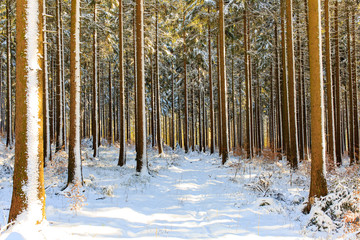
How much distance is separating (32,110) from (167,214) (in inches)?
167

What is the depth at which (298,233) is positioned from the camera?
5117mm

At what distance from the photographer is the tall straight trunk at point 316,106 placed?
619cm

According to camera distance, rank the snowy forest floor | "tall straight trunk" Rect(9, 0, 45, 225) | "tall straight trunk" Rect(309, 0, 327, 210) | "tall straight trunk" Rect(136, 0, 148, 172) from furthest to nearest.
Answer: "tall straight trunk" Rect(136, 0, 148, 172), "tall straight trunk" Rect(309, 0, 327, 210), the snowy forest floor, "tall straight trunk" Rect(9, 0, 45, 225)

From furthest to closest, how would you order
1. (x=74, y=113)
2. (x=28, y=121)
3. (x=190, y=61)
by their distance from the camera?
(x=190, y=61) < (x=74, y=113) < (x=28, y=121)

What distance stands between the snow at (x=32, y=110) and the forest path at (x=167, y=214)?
0.93m

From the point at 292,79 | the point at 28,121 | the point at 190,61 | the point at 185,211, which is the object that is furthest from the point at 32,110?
the point at 190,61

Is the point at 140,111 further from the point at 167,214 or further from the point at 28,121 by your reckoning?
the point at 28,121

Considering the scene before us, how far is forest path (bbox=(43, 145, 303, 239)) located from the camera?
200 inches

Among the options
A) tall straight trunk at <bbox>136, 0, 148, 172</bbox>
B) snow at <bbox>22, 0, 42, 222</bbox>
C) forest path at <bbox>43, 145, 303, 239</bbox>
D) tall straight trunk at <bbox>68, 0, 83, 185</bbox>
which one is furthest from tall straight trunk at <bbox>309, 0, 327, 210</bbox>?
tall straight trunk at <bbox>136, 0, 148, 172</bbox>

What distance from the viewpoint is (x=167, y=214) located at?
6.40 meters

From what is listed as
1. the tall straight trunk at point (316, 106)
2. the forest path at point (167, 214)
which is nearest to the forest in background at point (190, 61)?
the tall straight trunk at point (316, 106)

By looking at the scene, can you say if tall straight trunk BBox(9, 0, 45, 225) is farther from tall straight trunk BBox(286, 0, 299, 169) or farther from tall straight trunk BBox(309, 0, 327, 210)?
tall straight trunk BBox(286, 0, 299, 169)

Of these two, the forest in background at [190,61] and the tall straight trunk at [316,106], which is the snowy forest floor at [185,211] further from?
the forest in background at [190,61]

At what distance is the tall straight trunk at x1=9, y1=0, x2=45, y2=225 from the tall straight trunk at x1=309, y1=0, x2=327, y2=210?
663 centimetres
